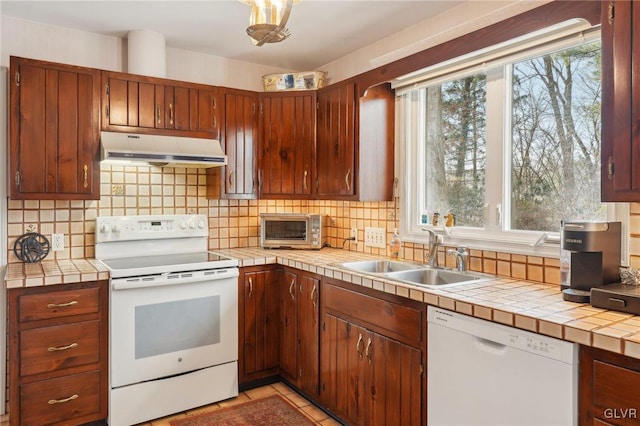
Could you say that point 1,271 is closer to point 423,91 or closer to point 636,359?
point 423,91

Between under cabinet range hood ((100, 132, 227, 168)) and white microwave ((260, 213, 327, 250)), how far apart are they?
25.8 inches

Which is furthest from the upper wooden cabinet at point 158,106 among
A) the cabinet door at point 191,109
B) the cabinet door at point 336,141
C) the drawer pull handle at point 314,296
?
the drawer pull handle at point 314,296

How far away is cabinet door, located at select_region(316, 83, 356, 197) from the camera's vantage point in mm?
3014

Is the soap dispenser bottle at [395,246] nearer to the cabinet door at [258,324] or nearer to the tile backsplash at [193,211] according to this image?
the tile backsplash at [193,211]

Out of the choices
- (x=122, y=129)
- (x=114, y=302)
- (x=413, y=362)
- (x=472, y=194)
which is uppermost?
(x=122, y=129)

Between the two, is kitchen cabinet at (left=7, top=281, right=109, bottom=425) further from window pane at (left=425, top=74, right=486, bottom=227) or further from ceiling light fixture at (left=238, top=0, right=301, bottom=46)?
window pane at (left=425, top=74, right=486, bottom=227)

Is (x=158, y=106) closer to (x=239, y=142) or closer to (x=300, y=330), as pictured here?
(x=239, y=142)

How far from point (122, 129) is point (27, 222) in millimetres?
839

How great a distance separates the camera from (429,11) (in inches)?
106

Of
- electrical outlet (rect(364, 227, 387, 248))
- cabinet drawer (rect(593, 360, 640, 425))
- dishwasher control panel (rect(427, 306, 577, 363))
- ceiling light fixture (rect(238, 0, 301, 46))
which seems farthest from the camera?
electrical outlet (rect(364, 227, 387, 248))

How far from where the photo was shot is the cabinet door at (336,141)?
3.01 meters

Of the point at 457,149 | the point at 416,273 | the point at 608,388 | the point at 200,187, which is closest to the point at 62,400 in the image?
the point at 200,187

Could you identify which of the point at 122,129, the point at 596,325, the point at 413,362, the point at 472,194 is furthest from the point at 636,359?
the point at 122,129

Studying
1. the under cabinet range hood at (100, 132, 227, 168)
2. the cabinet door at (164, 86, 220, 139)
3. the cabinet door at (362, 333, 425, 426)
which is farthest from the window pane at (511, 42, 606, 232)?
the cabinet door at (164, 86, 220, 139)
